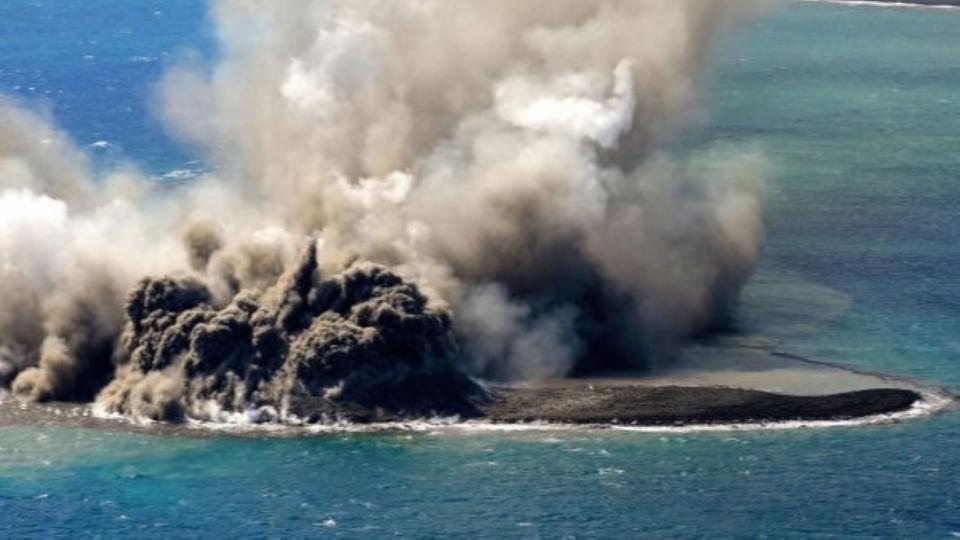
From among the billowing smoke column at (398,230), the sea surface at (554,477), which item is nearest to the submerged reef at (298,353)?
the billowing smoke column at (398,230)

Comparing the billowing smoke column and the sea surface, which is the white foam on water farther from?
the billowing smoke column

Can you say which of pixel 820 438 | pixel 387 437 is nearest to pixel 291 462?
pixel 387 437

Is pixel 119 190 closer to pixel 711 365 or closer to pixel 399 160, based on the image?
pixel 399 160

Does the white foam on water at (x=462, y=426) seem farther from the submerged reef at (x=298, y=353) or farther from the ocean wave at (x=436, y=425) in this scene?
the submerged reef at (x=298, y=353)

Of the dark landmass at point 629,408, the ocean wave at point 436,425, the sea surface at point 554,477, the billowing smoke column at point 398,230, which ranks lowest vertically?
the sea surface at point 554,477

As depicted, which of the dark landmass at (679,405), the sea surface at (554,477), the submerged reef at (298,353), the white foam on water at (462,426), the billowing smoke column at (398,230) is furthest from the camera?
the billowing smoke column at (398,230)

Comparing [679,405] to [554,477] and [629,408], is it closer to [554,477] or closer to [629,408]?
[629,408]

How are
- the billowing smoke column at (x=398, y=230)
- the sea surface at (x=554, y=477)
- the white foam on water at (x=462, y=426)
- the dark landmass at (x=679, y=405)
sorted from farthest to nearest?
the billowing smoke column at (x=398, y=230) → the dark landmass at (x=679, y=405) → the white foam on water at (x=462, y=426) → the sea surface at (x=554, y=477)

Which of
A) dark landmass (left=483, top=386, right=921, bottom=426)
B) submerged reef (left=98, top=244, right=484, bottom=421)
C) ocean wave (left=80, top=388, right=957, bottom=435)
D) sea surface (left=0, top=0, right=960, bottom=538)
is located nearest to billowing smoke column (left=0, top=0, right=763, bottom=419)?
submerged reef (left=98, top=244, right=484, bottom=421)
